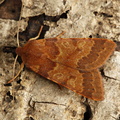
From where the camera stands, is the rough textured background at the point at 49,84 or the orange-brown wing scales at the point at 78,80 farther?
the orange-brown wing scales at the point at 78,80

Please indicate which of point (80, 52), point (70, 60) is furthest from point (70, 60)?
point (80, 52)

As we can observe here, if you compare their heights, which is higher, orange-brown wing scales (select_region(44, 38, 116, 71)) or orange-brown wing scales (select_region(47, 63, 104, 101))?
orange-brown wing scales (select_region(44, 38, 116, 71))

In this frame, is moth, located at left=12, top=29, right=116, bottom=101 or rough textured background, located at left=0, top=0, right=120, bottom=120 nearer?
rough textured background, located at left=0, top=0, right=120, bottom=120

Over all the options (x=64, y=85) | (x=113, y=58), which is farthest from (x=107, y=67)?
(x=64, y=85)

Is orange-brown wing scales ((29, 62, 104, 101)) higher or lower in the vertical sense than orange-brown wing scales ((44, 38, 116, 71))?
lower

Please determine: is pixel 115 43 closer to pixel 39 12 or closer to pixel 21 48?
pixel 39 12
